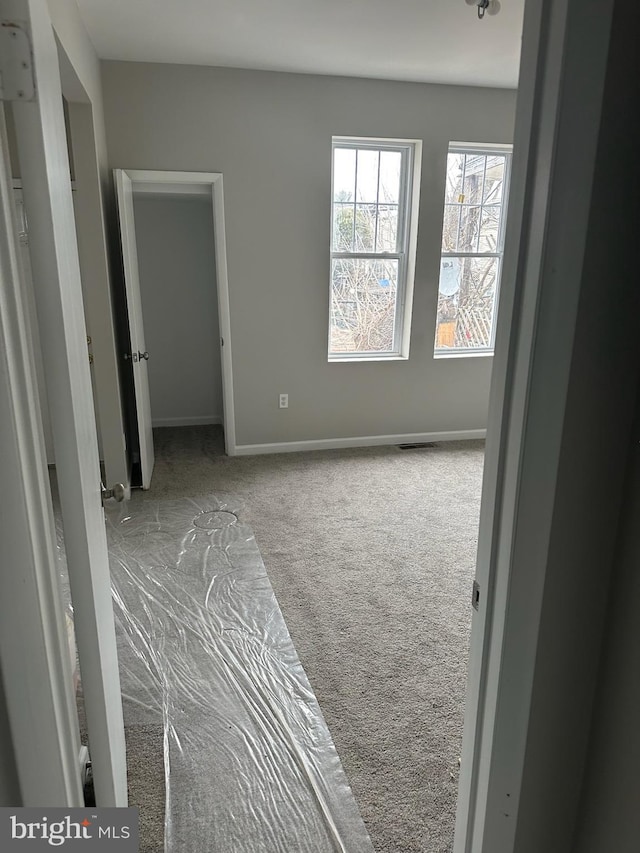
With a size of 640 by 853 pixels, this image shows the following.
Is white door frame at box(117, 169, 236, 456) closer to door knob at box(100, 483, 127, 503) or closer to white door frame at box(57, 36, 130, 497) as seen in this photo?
white door frame at box(57, 36, 130, 497)

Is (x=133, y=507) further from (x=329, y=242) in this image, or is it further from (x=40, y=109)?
(x=40, y=109)

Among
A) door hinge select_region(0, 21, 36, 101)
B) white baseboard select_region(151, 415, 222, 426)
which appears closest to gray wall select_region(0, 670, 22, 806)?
door hinge select_region(0, 21, 36, 101)

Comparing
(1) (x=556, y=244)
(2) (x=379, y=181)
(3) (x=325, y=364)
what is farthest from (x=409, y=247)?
(1) (x=556, y=244)

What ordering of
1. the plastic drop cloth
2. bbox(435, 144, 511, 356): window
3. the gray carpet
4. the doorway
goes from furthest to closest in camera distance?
1. bbox(435, 144, 511, 356): window
2. the doorway
3. the gray carpet
4. the plastic drop cloth

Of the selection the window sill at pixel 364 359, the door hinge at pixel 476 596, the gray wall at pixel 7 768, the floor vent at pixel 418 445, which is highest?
the door hinge at pixel 476 596

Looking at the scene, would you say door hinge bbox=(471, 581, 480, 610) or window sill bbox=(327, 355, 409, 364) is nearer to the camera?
door hinge bbox=(471, 581, 480, 610)

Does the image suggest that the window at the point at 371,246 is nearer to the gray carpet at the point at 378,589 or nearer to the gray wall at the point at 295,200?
the gray wall at the point at 295,200

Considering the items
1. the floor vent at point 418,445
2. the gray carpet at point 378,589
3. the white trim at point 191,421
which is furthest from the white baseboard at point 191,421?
the floor vent at point 418,445

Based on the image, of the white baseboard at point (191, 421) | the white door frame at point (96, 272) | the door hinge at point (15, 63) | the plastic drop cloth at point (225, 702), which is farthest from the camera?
the white baseboard at point (191, 421)

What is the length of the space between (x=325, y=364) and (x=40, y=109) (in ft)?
12.4

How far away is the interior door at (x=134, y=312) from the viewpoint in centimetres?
354

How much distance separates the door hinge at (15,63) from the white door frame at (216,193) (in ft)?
10.6

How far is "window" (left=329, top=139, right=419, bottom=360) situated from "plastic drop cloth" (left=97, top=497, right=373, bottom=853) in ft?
7.38

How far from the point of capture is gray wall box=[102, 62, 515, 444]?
3877 mm
